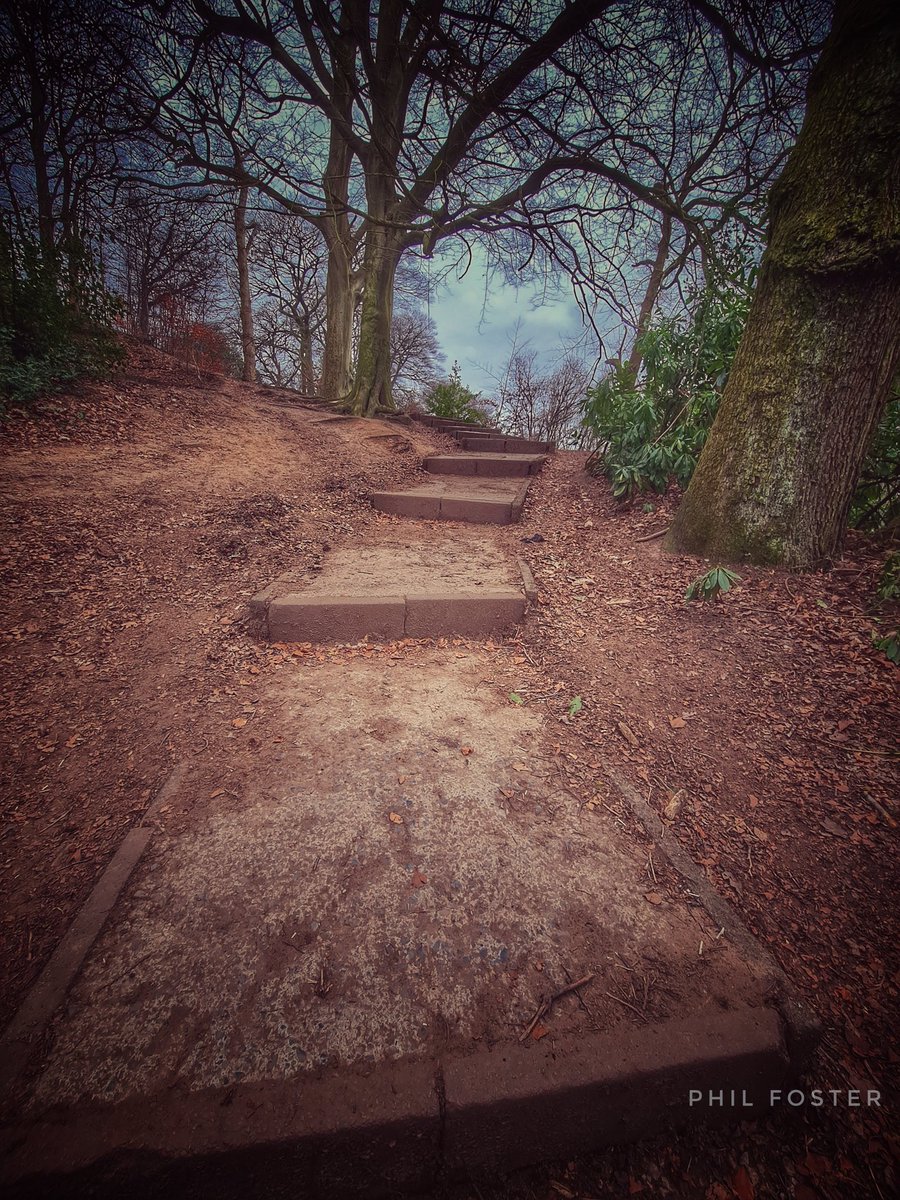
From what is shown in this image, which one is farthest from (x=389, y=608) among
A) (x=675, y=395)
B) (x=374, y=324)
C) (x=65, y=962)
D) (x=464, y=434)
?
(x=374, y=324)

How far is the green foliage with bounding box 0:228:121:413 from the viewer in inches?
193

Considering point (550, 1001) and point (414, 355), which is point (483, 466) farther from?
point (414, 355)

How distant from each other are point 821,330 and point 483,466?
414 centimetres

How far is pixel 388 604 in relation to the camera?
8.78 ft

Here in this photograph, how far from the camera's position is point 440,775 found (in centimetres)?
179

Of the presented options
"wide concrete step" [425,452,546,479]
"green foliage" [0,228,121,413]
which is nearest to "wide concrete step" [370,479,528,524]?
"wide concrete step" [425,452,546,479]

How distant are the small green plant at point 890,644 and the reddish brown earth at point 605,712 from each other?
2.4 inches

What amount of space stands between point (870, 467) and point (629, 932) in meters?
3.88

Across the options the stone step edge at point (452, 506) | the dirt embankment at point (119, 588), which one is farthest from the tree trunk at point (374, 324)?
the stone step edge at point (452, 506)

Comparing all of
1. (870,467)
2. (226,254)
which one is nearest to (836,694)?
(870,467)

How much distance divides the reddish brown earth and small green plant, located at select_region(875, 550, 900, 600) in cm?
8

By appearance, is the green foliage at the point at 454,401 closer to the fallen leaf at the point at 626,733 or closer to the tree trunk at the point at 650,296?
the tree trunk at the point at 650,296

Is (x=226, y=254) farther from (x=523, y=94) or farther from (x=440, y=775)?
(x=440, y=775)

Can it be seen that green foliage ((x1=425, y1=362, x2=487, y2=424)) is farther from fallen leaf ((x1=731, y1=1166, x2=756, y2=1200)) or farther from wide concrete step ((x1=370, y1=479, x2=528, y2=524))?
fallen leaf ((x1=731, y1=1166, x2=756, y2=1200))
